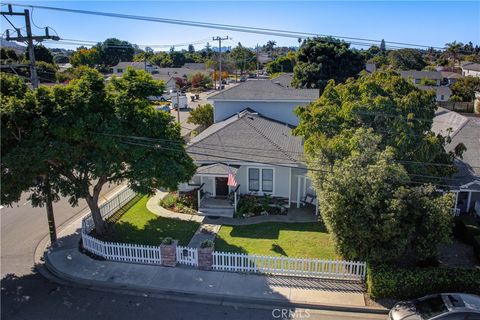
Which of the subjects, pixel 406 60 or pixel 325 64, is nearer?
pixel 325 64

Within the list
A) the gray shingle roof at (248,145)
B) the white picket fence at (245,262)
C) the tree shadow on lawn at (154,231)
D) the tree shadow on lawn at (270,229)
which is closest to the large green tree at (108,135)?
the white picket fence at (245,262)

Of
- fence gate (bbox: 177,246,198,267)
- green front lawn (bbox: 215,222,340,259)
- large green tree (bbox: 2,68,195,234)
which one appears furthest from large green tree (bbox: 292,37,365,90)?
fence gate (bbox: 177,246,198,267)

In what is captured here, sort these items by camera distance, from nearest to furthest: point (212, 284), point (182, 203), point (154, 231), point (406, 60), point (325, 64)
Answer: point (212, 284)
point (154, 231)
point (182, 203)
point (325, 64)
point (406, 60)

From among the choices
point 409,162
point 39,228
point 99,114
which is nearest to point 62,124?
point 99,114

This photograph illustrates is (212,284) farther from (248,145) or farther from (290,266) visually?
(248,145)

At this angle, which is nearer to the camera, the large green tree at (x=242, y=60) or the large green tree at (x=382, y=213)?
the large green tree at (x=382, y=213)

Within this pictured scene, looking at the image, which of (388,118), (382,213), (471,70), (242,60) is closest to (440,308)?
(382,213)

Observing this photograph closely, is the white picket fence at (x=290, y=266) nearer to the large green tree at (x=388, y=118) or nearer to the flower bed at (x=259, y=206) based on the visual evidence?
the large green tree at (x=388, y=118)
